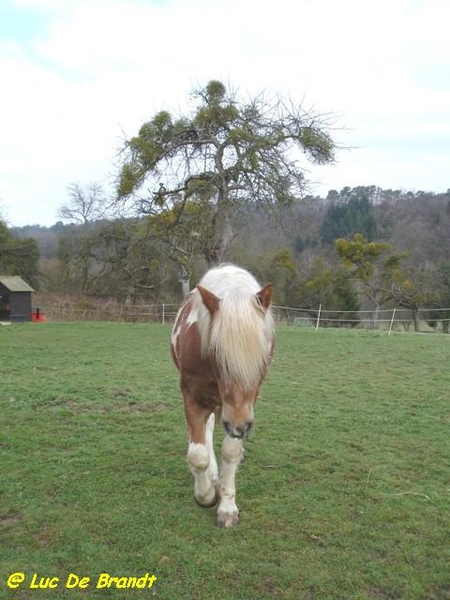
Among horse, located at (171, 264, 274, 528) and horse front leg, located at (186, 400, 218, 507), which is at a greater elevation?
horse, located at (171, 264, 274, 528)

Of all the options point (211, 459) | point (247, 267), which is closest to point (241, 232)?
point (247, 267)

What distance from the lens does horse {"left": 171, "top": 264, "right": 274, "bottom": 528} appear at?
2627 mm

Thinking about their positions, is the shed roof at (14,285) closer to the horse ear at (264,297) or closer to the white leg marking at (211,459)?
the white leg marking at (211,459)

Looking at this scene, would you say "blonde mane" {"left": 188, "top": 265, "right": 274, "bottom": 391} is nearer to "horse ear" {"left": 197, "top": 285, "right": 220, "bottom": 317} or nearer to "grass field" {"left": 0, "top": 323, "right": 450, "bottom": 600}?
"horse ear" {"left": 197, "top": 285, "right": 220, "bottom": 317}

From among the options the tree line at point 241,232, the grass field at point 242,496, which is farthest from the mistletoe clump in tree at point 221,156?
the grass field at point 242,496

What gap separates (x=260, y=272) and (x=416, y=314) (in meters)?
9.43

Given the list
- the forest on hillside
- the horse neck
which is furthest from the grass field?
the forest on hillside

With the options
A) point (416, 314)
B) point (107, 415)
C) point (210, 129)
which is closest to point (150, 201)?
point (210, 129)

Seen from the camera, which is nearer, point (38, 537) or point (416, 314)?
point (38, 537)

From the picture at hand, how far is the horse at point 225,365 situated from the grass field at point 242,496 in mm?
259

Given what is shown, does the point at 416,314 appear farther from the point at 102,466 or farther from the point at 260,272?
the point at 102,466

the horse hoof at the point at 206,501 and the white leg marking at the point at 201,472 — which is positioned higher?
the white leg marking at the point at 201,472

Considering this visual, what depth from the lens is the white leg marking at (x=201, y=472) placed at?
3016 millimetres

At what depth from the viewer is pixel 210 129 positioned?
13586mm
